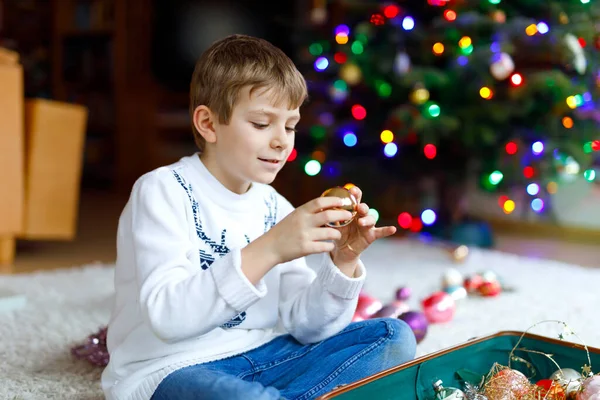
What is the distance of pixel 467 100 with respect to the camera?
2.38 meters

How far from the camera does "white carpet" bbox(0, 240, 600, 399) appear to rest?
3.74 ft

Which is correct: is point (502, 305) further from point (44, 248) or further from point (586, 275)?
point (44, 248)

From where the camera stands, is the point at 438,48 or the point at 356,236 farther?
the point at 438,48

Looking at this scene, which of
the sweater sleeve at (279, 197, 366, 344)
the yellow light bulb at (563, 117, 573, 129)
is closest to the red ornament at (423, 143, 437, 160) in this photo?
the yellow light bulb at (563, 117, 573, 129)

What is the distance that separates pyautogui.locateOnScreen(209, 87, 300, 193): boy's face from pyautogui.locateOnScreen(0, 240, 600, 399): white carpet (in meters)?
0.47

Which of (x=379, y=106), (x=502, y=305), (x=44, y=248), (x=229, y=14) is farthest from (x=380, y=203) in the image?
(x=229, y=14)

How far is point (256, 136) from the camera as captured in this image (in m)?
0.87

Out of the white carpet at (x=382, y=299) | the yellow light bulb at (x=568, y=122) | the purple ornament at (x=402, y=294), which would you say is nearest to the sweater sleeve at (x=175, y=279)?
the white carpet at (x=382, y=299)

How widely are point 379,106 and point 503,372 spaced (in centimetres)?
174

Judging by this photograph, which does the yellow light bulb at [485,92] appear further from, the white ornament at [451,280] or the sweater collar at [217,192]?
the sweater collar at [217,192]

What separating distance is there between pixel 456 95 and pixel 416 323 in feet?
4.28

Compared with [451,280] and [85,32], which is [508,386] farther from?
[85,32]

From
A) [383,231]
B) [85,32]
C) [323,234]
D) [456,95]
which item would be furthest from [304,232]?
[85,32]

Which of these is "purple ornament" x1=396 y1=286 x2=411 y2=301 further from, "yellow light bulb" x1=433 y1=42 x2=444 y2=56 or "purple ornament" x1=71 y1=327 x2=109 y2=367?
"yellow light bulb" x1=433 y1=42 x2=444 y2=56
